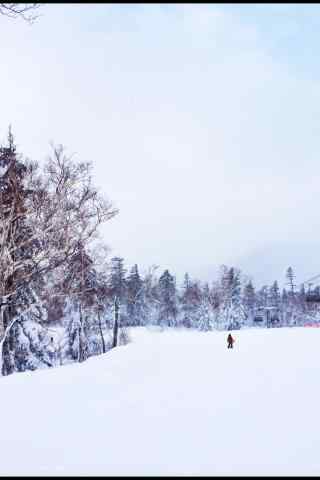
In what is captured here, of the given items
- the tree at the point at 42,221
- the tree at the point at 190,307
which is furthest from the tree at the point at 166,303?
the tree at the point at 42,221

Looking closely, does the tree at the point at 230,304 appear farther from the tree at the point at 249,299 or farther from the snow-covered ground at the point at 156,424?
the snow-covered ground at the point at 156,424

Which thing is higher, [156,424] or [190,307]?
[190,307]

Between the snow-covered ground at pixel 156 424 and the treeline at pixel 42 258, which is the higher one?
the treeline at pixel 42 258

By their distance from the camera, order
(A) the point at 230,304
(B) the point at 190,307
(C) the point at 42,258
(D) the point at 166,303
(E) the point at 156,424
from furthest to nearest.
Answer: (B) the point at 190,307 → (D) the point at 166,303 → (A) the point at 230,304 → (C) the point at 42,258 → (E) the point at 156,424

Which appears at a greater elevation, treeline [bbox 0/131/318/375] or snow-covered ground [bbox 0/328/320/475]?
treeline [bbox 0/131/318/375]

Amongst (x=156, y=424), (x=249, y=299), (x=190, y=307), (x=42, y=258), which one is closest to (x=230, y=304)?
(x=190, y=307)

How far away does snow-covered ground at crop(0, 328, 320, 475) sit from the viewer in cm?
471

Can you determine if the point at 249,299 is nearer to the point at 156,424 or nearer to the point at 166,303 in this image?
the point at 166,303

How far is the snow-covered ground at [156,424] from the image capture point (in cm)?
471

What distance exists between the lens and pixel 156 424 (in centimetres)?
639

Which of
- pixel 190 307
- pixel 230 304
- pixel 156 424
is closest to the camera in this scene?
pixel 156 424

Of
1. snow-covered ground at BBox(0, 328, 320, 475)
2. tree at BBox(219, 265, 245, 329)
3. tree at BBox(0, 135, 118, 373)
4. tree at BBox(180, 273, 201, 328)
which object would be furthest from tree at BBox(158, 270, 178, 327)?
snow-covered ground at BBox(0, 328, 320, 475)

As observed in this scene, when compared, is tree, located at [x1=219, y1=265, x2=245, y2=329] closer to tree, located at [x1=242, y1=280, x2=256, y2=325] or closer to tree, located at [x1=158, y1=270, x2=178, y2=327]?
tree, located at [x1=158, y1=270, x2=178, y2=327]

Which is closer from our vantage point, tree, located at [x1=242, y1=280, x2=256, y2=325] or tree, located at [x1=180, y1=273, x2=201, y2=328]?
tree, located at [x1=180, y1=273, x2=201, y2=328]
